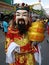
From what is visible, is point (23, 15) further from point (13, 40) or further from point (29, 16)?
point (13, 40)

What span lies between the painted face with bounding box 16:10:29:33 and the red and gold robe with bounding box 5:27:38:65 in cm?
11

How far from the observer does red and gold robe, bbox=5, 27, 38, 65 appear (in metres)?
4.91

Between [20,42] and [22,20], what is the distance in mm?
404

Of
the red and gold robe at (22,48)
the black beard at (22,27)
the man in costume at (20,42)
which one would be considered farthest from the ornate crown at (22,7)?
the red and gold robe at (22,48)

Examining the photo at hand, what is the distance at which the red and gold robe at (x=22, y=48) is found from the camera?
16.1 feet

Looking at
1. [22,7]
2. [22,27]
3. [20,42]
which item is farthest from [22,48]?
[22,7]

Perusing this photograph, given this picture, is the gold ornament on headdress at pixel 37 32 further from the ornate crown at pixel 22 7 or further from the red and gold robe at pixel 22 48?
the ornate crown at pixel 22 7

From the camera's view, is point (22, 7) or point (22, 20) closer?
point (22, 20)

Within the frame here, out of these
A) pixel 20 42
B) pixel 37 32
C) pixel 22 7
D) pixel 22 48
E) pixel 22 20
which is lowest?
pixel 22 48

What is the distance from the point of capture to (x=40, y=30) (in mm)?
4840

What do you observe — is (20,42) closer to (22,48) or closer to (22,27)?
(22,48)

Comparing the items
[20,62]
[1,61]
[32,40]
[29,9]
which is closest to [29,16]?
[29,9]

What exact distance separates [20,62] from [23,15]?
872 millimetres

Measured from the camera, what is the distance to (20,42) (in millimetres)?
4926
